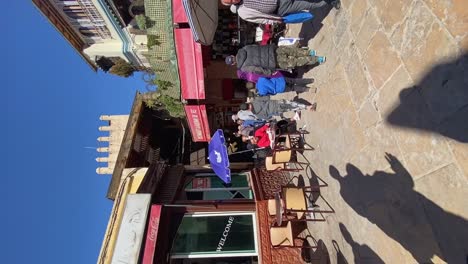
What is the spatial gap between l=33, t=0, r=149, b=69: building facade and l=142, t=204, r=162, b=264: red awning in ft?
32.8

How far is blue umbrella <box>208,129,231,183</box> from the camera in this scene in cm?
765

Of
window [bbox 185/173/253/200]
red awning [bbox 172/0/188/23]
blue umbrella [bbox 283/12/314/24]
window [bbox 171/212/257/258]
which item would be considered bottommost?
window [bbox 171/212/257/258]

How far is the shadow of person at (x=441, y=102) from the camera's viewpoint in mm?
3496

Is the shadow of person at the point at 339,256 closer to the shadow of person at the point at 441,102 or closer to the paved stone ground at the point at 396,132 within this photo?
the paved stone ground at the point at 396,132

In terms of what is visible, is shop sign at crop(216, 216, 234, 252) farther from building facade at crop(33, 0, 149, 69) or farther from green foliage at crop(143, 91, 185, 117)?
building facade at crop(33, 0, 149, 69)

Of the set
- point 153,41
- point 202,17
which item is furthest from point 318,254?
point 153,41

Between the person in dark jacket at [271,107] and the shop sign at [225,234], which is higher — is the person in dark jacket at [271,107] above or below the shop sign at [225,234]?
above

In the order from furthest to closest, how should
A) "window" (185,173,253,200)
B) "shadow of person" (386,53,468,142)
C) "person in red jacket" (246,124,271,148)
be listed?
"window" (185,173,253,200), "person in red jacket" (246,124,271,148), "shadow of person" (386,53,468,142)

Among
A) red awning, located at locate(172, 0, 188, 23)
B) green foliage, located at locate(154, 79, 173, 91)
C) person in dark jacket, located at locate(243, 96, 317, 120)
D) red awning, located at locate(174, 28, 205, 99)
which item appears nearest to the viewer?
person in dark jacket, located at locate(243, 96, 317, 120)

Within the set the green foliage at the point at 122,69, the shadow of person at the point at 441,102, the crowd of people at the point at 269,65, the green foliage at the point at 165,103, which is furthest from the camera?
the green foliage at the point at 122,69

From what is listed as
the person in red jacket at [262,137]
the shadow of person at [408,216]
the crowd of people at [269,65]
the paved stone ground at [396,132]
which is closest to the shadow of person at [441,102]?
the paved stone ground at [396,132]

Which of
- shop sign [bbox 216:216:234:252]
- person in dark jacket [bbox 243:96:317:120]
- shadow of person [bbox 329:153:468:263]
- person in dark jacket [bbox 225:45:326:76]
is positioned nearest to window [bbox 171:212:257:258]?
shop sign [bbox 216:216:234:252]

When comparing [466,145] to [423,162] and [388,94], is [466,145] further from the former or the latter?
[388,94]

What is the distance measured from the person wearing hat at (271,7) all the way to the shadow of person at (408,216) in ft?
11.3
